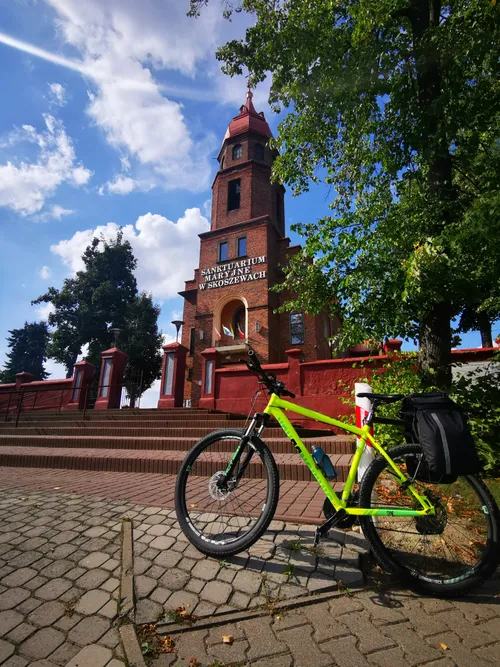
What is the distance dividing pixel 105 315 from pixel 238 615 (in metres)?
31.1

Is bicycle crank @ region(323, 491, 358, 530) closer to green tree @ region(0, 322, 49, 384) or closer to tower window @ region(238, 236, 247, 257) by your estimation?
tower window @ region(238, 236, 247, 257)

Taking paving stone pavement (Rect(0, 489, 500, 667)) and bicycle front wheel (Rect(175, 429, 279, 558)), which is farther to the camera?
bicycle front wheel (Rect(175, 429, 279, 558))

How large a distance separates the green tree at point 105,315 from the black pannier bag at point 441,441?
2690cm

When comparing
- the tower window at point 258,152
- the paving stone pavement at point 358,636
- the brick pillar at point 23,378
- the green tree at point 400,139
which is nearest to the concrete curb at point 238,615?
the paving stone pavement at point 358,636

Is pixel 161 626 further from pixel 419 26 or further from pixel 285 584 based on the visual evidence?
pixel 419 26

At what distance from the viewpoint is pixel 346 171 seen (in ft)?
24.1

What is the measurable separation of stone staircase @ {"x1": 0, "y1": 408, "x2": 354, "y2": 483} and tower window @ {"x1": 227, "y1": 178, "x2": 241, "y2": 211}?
1584 cm

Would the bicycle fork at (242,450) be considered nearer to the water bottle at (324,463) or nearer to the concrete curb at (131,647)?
the water bottle at (324,463)

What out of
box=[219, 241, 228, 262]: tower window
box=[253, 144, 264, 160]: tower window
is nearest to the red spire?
box=[253, 144, 264, 160]: tower window

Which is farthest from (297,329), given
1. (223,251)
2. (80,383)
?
(80,383)

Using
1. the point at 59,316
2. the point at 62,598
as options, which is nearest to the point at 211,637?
the point at 62,598

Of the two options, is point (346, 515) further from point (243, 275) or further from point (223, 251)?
point (223, 251)

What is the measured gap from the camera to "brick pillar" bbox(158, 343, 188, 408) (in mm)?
12672

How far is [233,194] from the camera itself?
74.3ft
